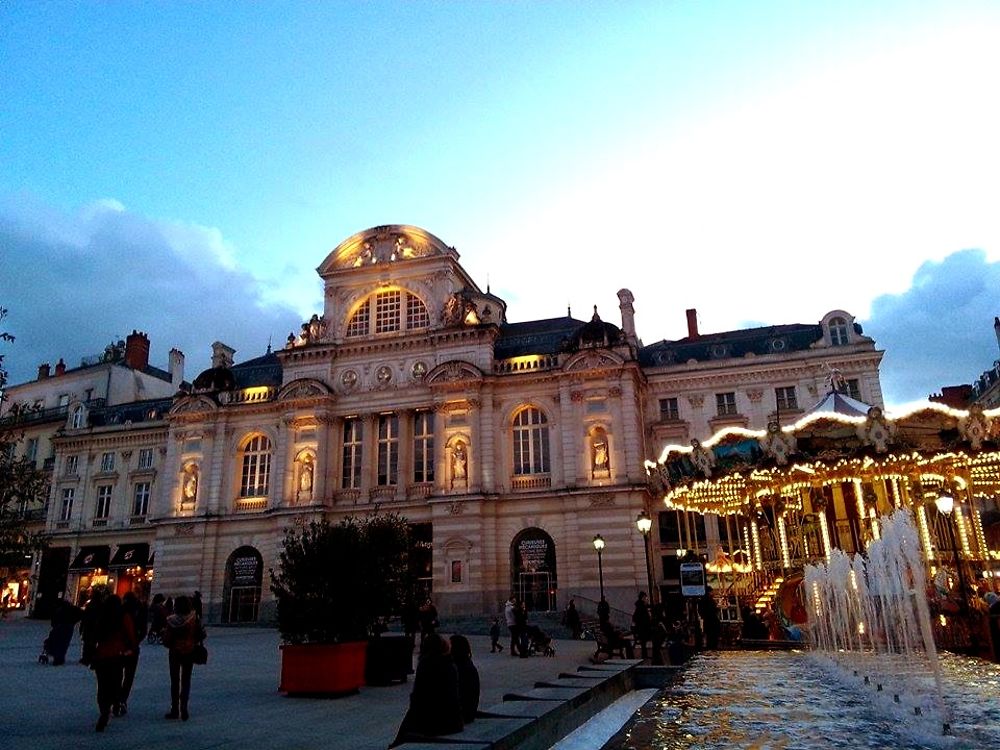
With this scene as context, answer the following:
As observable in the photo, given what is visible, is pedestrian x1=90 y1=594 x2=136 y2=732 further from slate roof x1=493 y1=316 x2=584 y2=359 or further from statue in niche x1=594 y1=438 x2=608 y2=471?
slate roof x1=493 y1=316 x2=584 y2=359

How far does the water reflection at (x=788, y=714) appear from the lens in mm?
8945

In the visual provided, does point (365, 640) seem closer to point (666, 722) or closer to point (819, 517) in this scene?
point (666, 722)

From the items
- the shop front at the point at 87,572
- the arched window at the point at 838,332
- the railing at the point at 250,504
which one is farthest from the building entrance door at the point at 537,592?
the shop front at the point at 87,572

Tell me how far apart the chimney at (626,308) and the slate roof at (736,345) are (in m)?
1.66

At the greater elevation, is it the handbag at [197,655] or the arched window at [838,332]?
the arched window at [838,332]

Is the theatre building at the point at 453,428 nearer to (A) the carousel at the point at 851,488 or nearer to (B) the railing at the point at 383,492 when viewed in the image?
(B) the railing at the point at 383,492

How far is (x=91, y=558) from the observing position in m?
47.9

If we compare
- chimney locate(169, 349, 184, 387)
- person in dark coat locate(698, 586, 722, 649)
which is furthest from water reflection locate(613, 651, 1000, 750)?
chimney locate(169, 349, 184, 387)

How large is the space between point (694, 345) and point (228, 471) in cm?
2819

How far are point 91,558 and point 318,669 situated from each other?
138ft

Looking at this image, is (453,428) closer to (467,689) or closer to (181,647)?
(181,647)

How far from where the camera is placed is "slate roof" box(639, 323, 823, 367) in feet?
136

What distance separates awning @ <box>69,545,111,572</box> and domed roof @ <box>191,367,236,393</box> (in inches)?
475

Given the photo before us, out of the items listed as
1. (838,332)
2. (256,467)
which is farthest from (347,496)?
(838,332)
